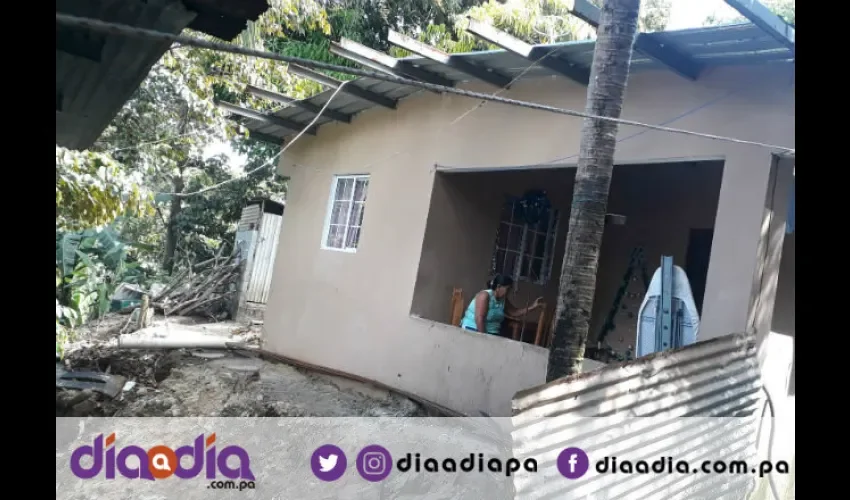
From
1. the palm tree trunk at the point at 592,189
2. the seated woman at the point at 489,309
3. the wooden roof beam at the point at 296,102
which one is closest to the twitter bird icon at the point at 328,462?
the seated woman at the point at 489,309

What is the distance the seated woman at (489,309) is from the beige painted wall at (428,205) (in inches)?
11.1

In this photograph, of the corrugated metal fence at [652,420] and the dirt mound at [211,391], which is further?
the dirt mound at [211,391]

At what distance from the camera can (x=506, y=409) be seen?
6.22 m

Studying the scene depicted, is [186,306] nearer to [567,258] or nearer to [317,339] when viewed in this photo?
[317,339]

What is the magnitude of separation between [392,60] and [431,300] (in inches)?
111

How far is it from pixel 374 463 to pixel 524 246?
4038 millimetres

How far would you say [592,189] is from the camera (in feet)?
13.6

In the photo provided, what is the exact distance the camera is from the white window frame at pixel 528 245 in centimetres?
823

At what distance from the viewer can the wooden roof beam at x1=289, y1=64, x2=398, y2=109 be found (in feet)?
21.9

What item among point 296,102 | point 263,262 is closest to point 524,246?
point 296,102

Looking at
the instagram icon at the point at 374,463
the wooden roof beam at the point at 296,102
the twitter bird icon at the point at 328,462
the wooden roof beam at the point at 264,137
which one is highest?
the wooden roof beam at the point at 296,102

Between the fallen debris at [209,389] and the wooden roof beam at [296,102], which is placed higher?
the wooden roof beam at [296,102]

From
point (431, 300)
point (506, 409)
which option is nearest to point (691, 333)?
point (506, 409)

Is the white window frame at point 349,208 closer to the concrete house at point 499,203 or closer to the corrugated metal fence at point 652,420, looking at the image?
the concrete house at point 499,203
